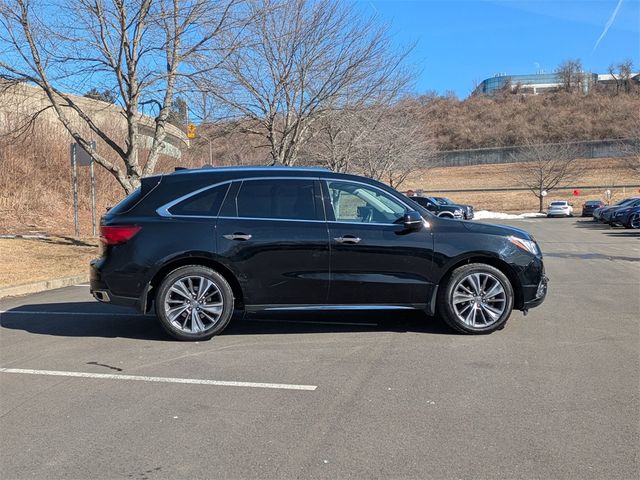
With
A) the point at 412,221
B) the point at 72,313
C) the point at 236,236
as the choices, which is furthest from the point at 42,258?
the point at 412,221

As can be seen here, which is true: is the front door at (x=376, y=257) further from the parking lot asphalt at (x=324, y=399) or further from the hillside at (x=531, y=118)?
the hillside at (x=531, y=118)

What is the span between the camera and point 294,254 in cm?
628

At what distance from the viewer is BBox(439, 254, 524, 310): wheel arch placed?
647cm

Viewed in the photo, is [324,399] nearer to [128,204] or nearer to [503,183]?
[128,204]

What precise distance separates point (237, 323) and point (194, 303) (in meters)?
1.03

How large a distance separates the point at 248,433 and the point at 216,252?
105 inches

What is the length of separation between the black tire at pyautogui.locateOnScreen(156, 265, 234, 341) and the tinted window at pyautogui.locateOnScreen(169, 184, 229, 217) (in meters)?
0.60

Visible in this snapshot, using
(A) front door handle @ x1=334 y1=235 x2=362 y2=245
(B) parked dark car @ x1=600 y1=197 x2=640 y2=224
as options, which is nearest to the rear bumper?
(A) front door handle @ x1=334 y1=235 x2=362 y2=245

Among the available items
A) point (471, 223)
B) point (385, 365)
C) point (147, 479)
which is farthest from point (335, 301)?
point (147, 479)

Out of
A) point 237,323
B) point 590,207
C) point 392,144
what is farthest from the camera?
point 590,207

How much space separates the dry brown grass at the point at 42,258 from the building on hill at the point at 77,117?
4.37 meters

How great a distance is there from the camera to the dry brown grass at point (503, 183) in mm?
62375

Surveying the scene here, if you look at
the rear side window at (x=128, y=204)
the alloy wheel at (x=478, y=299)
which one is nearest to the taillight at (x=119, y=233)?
the rear side window at (x=128, y=204)

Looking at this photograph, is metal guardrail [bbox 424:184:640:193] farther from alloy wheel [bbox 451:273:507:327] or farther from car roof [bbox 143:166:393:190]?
car roof [bbox 143:166:393:190]
